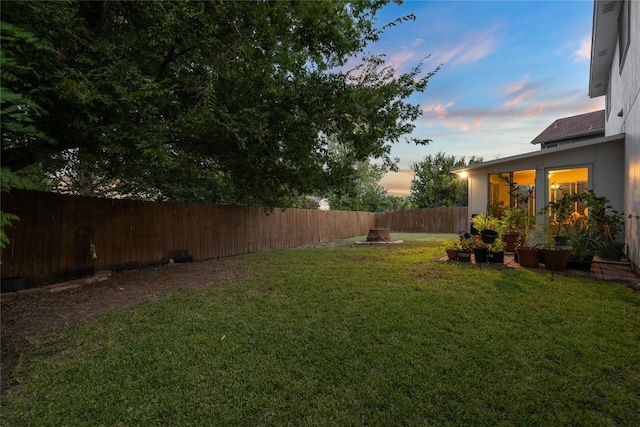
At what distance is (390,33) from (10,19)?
5.98 metres

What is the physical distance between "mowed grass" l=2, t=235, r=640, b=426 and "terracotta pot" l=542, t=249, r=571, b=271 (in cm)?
112

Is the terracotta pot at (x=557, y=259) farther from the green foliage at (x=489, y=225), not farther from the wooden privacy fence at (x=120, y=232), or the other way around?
the wooden privacy fence at (x=120, y=232)

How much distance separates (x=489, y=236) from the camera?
247 inches

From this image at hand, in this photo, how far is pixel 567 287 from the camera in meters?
4.16

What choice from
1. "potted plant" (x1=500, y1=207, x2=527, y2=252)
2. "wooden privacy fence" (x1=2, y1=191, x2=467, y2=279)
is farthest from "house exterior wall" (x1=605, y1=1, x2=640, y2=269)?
"wooden privacy fence" (x1=2, y1=191, x2=467, y2=279)

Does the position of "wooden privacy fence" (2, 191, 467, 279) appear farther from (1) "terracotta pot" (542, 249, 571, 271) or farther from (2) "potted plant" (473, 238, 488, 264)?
(1) "terracotta pot" (542, 249, 571, 271)

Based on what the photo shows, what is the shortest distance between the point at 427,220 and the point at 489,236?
39.9ft

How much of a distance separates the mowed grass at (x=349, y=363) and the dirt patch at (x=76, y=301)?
217 mm

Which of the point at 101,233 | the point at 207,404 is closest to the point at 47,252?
the point at 101,233

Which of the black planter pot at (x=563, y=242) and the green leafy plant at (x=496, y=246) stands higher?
the black planter pot at (x=563, y=242)

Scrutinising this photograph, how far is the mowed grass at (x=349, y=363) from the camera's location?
1.75 m

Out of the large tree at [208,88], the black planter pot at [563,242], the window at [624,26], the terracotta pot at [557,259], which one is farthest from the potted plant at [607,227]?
the large tree at [208,88]

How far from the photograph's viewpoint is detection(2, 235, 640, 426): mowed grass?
1.75 meters

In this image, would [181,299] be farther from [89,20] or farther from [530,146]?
[530,146]
